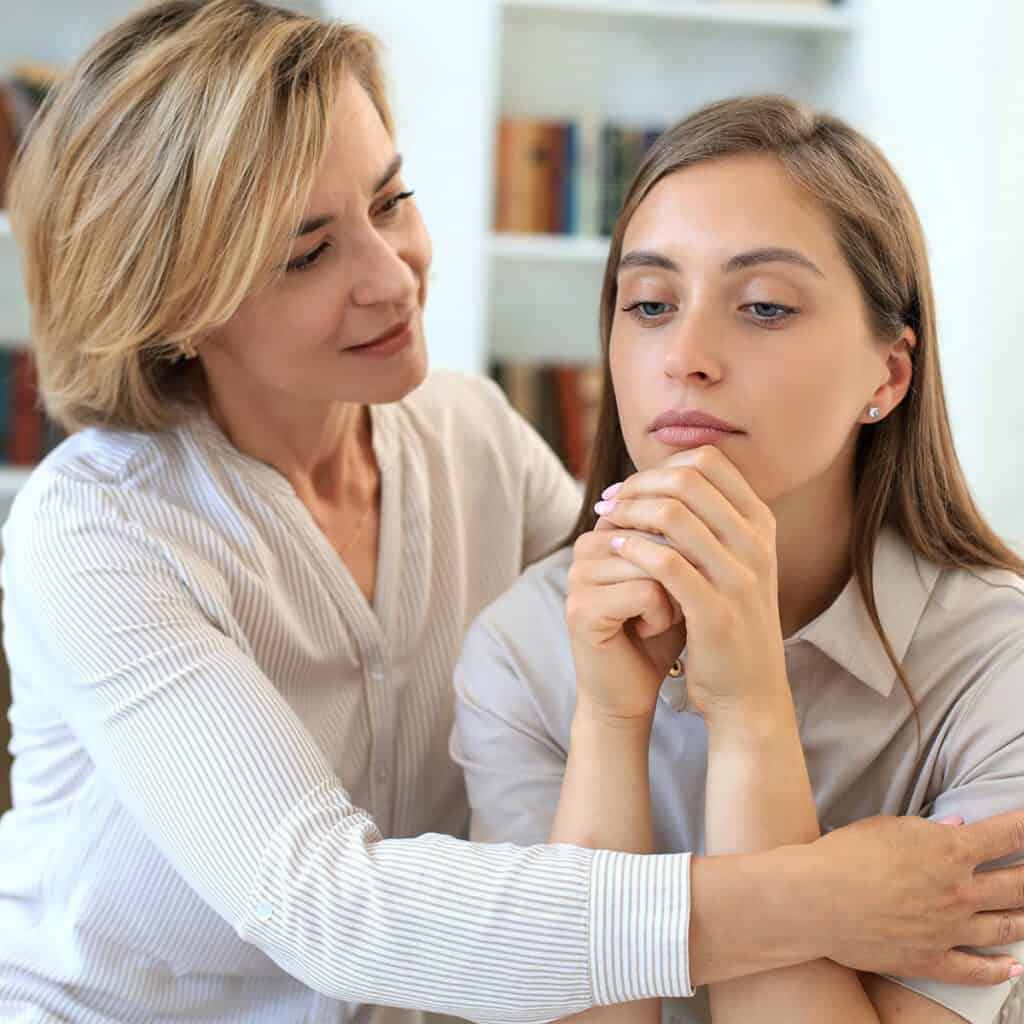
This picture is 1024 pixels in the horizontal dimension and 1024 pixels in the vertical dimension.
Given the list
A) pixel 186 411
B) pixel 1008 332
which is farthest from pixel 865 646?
pixel 1008 332

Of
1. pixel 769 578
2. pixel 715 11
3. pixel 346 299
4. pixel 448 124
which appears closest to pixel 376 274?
pixel 346 299

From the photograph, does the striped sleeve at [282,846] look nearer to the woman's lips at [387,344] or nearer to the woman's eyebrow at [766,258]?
the woman's lips at [387,344]

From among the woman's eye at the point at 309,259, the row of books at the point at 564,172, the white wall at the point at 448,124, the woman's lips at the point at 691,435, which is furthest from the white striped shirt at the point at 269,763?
the row of books at the point at 564,172

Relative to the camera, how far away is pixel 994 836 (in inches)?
40.8

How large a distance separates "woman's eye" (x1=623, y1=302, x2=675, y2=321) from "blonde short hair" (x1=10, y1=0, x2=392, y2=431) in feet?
1.20

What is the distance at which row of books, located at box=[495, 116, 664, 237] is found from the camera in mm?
3229

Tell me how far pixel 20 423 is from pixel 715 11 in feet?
6.06

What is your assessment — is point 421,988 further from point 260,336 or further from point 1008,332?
point 1008,332

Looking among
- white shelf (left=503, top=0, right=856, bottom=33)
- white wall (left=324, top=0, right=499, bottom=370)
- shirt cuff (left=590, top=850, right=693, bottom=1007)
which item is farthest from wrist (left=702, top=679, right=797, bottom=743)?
white shelf (left=503, top=0, right=856, bottom=33)

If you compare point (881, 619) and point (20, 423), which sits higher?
point (881, 619)

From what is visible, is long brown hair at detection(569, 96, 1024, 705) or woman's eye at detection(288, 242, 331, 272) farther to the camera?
woman's eye at detection(288, 242, 331, 272)

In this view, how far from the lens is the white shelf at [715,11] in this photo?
315cm

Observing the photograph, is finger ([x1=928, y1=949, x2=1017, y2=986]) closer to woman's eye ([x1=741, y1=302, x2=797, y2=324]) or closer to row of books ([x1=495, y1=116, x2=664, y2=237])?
woman's eye ([x1=741, y1=302, x2=797, y2=324])

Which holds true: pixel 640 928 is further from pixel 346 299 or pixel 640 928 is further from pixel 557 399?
pixel 557 399
